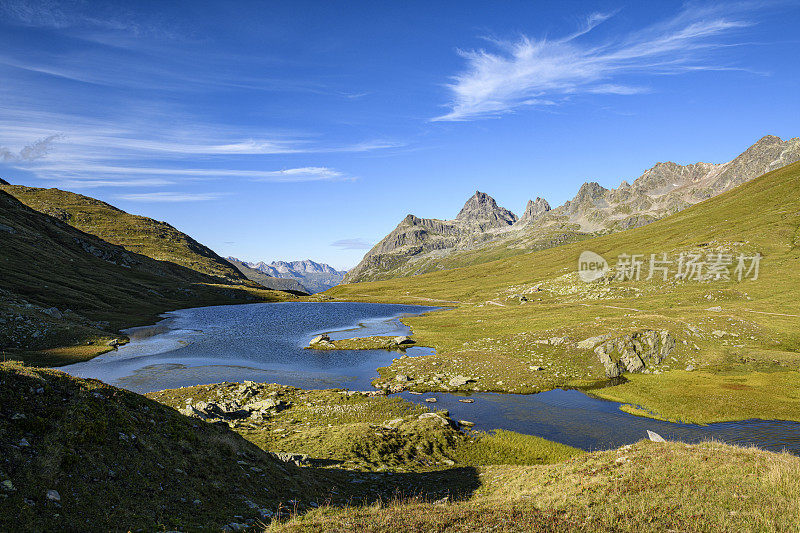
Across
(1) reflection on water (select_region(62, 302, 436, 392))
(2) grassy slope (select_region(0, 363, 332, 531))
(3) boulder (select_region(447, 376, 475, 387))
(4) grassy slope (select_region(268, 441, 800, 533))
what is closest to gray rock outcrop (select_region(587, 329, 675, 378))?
(3) boulder (select_region(447, 376, 475, 387))

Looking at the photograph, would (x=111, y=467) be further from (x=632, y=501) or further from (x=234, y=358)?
(x=234, y=358)

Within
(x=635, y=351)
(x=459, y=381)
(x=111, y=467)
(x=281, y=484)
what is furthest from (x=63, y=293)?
(x=635, y=351)

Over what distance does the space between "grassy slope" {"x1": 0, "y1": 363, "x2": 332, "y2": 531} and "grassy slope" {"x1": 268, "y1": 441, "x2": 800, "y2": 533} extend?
4.02 metres

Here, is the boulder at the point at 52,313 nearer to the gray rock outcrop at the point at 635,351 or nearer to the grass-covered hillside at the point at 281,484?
the grass-covered hillside at the point at 281,484

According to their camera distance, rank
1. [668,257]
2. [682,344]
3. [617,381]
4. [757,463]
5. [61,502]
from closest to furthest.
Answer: [61,502]
[757,463]
[617,381]
[682,344]
[668,257]

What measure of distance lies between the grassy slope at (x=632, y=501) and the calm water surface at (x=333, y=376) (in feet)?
57.9

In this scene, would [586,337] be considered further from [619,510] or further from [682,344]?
[619,510]

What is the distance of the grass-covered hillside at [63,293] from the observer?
62906 mm

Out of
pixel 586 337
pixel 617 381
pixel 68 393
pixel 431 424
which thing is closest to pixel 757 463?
pixel 431 424

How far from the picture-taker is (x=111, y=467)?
13.6 m

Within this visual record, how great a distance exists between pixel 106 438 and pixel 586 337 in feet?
215

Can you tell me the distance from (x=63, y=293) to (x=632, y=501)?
436 ft

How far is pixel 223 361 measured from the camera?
69.0 meters

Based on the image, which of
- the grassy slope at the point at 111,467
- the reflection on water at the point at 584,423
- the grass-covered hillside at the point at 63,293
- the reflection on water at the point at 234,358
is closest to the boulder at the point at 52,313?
the grass-covered hillside at the point at 63,293
